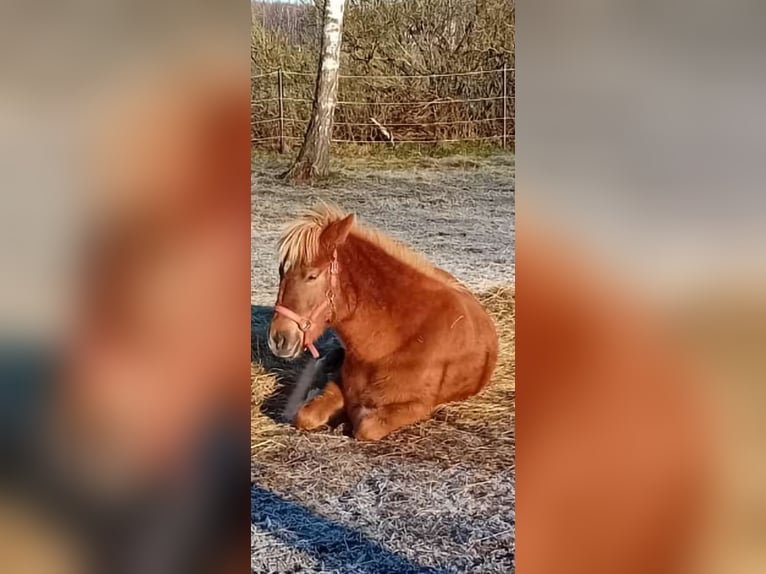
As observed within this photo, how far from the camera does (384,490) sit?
209 cm

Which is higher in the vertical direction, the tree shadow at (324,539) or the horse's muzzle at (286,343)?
the horse's muzzle at (286,343)

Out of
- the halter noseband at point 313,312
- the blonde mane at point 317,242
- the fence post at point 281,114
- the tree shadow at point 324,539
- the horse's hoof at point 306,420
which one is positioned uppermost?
the fence post at point 281,114

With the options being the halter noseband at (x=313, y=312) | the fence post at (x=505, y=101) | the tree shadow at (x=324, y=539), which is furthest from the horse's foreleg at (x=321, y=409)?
the fence post at (x=505, y=101)

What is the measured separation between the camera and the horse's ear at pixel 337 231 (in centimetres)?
211

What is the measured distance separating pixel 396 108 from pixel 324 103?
232mm

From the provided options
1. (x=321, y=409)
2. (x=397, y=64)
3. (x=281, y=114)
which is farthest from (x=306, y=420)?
(x=397, y=64)

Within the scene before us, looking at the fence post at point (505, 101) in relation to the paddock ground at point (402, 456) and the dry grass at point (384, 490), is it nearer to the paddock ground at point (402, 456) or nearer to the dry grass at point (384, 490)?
the paddock ground at point (402, 456)
